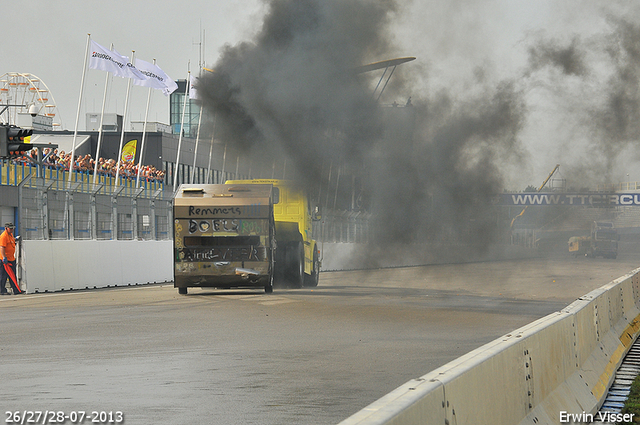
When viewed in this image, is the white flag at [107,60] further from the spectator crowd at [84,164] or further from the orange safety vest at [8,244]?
the orange safety vest at [8,244]

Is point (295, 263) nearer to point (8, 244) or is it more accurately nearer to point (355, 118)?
point (355, 118)

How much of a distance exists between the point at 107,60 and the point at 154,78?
503cm

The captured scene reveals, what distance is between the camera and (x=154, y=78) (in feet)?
142

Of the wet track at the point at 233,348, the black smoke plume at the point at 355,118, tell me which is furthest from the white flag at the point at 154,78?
the wet track at the point at 233,348

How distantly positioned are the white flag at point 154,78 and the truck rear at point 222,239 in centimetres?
2102

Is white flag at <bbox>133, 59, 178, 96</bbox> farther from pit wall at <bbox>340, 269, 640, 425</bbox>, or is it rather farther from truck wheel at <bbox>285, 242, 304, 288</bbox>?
pit wall at <bbox>340, 269, 640, 425</bbox>

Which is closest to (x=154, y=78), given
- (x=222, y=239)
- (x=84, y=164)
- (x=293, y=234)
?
(x=84, y=164)

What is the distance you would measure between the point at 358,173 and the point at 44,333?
18.3 metres

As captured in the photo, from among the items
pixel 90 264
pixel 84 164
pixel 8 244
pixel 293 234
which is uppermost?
pixel 84 164

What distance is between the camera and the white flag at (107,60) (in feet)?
123

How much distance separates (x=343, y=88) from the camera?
97.9 ft

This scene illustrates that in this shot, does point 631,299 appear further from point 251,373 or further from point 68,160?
point 68,160

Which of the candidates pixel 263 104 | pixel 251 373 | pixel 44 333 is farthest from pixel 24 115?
pixel 251 373

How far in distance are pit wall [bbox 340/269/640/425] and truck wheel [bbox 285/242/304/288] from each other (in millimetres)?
14393
